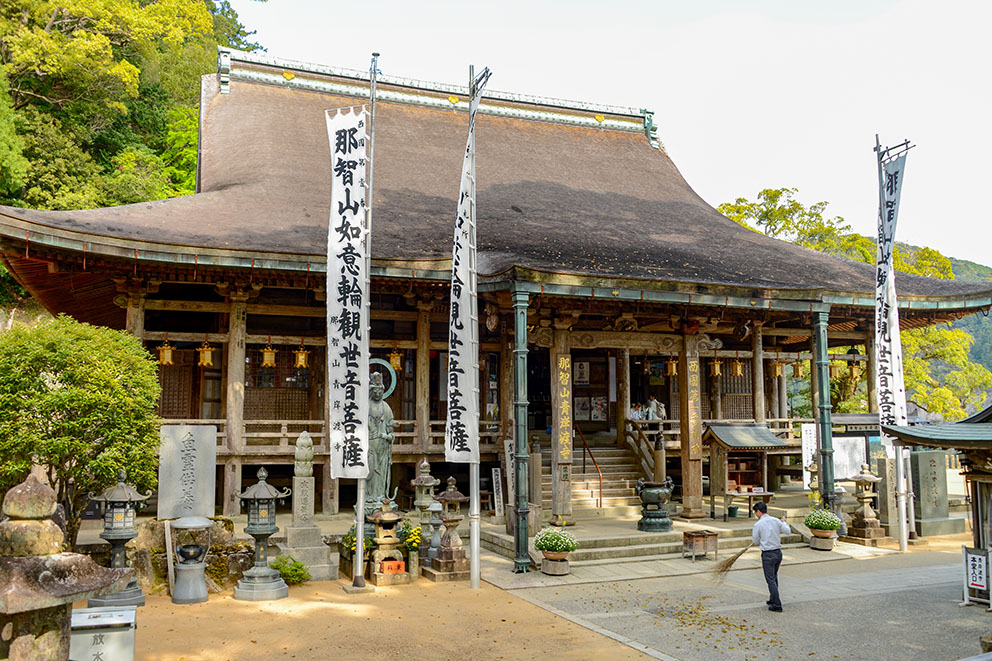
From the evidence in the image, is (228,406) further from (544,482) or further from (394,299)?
(544,482)

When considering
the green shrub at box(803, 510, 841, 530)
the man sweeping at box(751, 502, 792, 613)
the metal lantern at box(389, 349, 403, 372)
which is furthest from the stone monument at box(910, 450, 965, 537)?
the metal lantern at box(389, 349, 403, 372)

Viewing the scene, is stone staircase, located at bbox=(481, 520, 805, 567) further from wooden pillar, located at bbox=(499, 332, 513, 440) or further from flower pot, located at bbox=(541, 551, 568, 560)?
wooden pillar, located at bbox=(499, 332, 513, 440)

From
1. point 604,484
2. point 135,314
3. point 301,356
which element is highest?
point 135,314

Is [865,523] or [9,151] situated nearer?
[865,523]

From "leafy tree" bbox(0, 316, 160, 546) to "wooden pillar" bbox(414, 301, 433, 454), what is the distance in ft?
20.5

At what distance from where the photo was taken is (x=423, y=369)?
16.2 m

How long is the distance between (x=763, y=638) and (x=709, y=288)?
24.4 ft

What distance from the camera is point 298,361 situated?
1528 centimetres

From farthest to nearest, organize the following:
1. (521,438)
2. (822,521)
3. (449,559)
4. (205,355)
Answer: (205,355) → (822,521) → (521,438) → (449,559)

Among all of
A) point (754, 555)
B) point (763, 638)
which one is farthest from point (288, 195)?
point (763, 638)

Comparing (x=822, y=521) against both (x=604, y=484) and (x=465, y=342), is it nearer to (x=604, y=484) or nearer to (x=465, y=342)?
(x=604, y=484)

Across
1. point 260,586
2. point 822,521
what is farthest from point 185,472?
point 822,521

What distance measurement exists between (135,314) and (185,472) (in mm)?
5314

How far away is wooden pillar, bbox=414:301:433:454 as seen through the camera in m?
16.1
